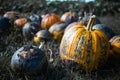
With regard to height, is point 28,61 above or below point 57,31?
above

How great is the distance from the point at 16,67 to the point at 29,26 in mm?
1848

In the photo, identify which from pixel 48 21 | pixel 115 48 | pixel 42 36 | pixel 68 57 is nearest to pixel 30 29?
pixel 42 36

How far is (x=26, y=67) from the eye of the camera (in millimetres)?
4113

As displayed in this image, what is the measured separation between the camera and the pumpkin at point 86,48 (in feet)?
14.0

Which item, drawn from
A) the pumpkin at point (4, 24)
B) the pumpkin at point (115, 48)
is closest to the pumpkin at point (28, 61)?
the pumpkin at point (115, 48)

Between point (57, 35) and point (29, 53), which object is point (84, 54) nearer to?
point (29, 53)

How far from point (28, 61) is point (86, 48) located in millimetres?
774

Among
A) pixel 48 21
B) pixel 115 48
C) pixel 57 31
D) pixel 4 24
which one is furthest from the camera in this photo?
pixel 48 21

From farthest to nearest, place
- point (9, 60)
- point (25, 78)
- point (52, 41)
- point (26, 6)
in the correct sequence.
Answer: point (26, 6), point (52, 41), point (9, 60), point (25, 78)

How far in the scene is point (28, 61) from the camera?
412 cm

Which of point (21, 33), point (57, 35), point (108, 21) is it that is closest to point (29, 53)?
point (57, 35)

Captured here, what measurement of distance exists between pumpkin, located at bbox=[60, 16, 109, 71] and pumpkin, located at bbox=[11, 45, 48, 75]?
0.41m

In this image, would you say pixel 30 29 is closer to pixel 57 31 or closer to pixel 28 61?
pixel 57 31

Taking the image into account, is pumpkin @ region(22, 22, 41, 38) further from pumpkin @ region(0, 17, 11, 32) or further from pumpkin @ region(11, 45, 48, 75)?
pumpkin @ region(11, 45, 48, 75)
